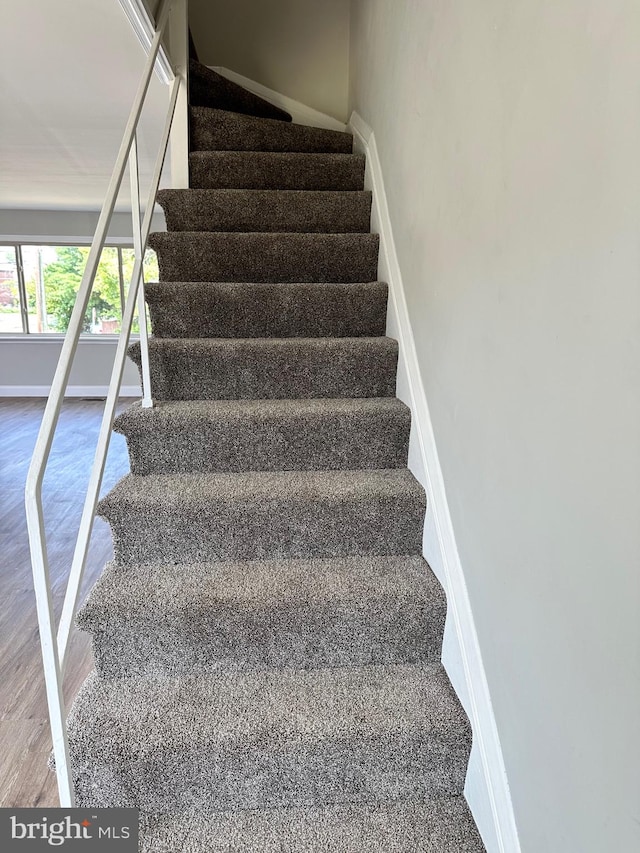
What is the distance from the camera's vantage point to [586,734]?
0.68 metres

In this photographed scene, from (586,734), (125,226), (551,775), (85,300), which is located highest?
(125,226)

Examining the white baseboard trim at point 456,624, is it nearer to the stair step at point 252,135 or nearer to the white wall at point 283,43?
the stair step at point 252,135

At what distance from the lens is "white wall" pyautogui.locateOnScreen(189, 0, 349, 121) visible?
310cm

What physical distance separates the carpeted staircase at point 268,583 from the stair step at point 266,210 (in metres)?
0.01

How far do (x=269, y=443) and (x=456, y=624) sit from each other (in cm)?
71

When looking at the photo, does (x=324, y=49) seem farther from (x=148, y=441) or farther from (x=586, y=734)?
(x=586, y=734)

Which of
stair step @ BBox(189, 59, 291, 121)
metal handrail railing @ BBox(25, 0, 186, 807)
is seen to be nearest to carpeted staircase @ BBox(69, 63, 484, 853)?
metal handrail railing @ BBox(25, 0, 186, 807)

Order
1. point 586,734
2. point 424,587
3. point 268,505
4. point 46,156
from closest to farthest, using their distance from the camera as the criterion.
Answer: point 586,734 < point 424,587 < point 268,505 < point 46,156

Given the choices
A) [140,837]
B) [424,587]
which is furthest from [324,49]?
[140,837]

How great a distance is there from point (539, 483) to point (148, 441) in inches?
42.9

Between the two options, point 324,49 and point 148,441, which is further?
point 324,49

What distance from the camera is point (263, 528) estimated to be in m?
1.37

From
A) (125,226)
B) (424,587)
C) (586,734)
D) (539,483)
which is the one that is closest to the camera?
(586,734)

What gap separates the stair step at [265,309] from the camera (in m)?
1.82
